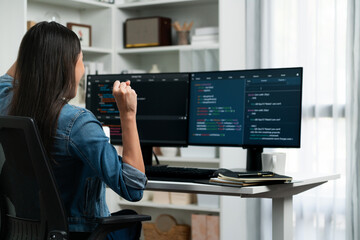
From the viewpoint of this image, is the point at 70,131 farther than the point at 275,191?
No

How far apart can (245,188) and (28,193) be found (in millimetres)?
784

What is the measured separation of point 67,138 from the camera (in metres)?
1.65

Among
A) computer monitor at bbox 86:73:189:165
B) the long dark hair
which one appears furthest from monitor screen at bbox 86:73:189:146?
the long dark hair

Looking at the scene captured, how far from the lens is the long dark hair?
167cm

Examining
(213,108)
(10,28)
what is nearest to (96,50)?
(10,28)

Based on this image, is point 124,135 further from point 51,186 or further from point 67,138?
point 51,186

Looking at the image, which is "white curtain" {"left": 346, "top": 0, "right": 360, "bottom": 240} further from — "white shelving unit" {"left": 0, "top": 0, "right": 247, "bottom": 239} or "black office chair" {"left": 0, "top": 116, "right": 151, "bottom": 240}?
"black office chair" {"left": 0, "top": 116, "right": 151, "bottom": 240}

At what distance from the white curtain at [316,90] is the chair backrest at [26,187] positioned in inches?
85.1

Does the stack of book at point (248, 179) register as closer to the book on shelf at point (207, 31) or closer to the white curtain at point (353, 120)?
the white curtain at point (353, 120)

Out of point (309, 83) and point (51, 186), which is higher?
point (309, 83)

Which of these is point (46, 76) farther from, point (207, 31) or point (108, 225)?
point (207, 31)

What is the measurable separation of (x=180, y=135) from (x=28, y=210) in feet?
3.71

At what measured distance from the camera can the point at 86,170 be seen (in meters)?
1.72

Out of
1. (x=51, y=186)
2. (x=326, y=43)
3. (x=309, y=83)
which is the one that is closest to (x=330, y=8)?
(x=326, y=43)
